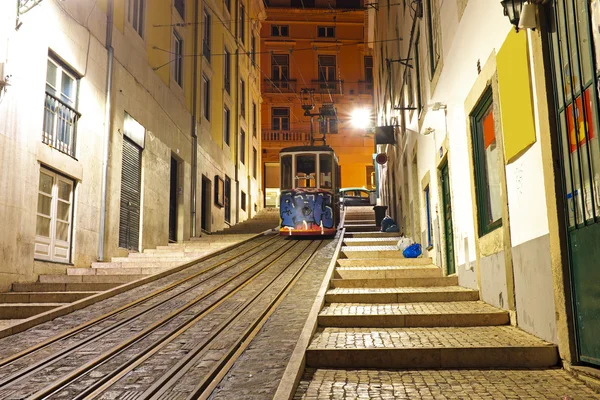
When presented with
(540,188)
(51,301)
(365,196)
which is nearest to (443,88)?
(540,188)

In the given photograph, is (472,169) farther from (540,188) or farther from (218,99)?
(218,99)

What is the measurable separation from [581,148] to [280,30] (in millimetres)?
42005

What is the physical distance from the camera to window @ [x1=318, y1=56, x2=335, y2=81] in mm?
44547

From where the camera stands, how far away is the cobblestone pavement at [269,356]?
500 cm

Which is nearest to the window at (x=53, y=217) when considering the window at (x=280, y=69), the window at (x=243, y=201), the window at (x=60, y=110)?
the window at (x=60, y=110)

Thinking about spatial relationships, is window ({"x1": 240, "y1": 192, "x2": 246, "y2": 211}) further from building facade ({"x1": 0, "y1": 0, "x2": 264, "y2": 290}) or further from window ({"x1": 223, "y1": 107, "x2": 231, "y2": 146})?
building facade ({"x1": 0, "y1": 0, "x2": 264, "y2": 290})

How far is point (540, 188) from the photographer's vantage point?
555cm

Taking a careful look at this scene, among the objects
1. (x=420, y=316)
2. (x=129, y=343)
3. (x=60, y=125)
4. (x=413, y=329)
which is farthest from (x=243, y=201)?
(x=129, y=343)

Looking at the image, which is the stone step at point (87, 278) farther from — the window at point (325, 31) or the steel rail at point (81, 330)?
the window at point (325, 31)

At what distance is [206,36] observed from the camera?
25797mm

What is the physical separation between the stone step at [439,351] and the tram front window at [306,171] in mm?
15619

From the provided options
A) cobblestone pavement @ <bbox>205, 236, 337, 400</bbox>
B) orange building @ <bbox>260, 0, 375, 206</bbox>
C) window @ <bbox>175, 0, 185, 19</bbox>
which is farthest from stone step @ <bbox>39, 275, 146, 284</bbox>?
orange building @ <bbox>260, 0, 375, 206</bbox>

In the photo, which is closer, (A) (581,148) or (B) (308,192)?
(A) (581,148)

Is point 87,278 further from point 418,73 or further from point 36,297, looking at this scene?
point 418,73
